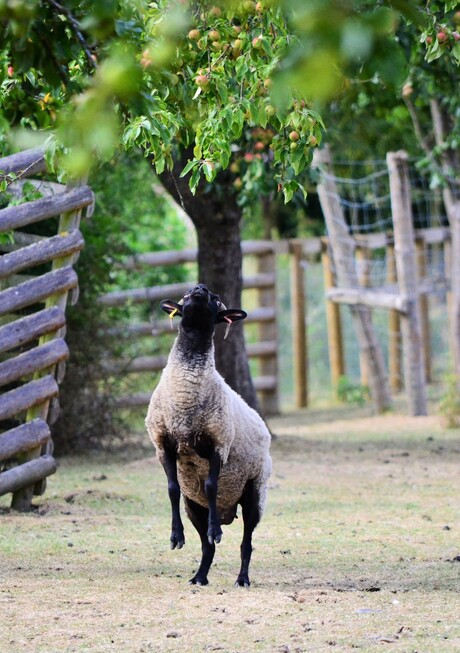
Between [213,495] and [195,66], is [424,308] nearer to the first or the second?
[195,66]

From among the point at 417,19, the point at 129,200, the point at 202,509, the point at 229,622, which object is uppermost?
the point at 129,200

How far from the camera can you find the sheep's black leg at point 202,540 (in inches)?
239

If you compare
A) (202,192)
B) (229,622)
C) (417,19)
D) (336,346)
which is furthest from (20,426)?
(336,346)

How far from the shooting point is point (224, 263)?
11.8 m

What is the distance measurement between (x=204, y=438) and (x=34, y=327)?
2704 mm

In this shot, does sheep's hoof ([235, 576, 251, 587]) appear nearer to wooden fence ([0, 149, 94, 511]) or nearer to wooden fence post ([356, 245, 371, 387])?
wooden fence ([0, 149, 94, 511])

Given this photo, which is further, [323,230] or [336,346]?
[323,230]

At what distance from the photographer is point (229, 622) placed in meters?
5.21

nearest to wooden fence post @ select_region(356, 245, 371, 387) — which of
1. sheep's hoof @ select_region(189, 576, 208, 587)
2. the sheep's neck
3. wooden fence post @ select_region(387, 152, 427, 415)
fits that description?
wooden fence post @ select_region(387, 152, 427, 415)

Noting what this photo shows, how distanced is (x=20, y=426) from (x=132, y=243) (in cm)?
913

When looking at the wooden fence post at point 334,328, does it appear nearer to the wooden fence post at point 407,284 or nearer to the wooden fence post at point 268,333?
the wooden fence post at point 268,333

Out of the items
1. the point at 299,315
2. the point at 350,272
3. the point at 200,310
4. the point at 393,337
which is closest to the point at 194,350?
the point at 200,310

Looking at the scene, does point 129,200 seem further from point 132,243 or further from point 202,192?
point 202,192

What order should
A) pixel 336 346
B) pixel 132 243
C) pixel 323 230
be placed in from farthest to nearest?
1. pixel 323 230
2. pixel 336 346
3. pixel 132 243
